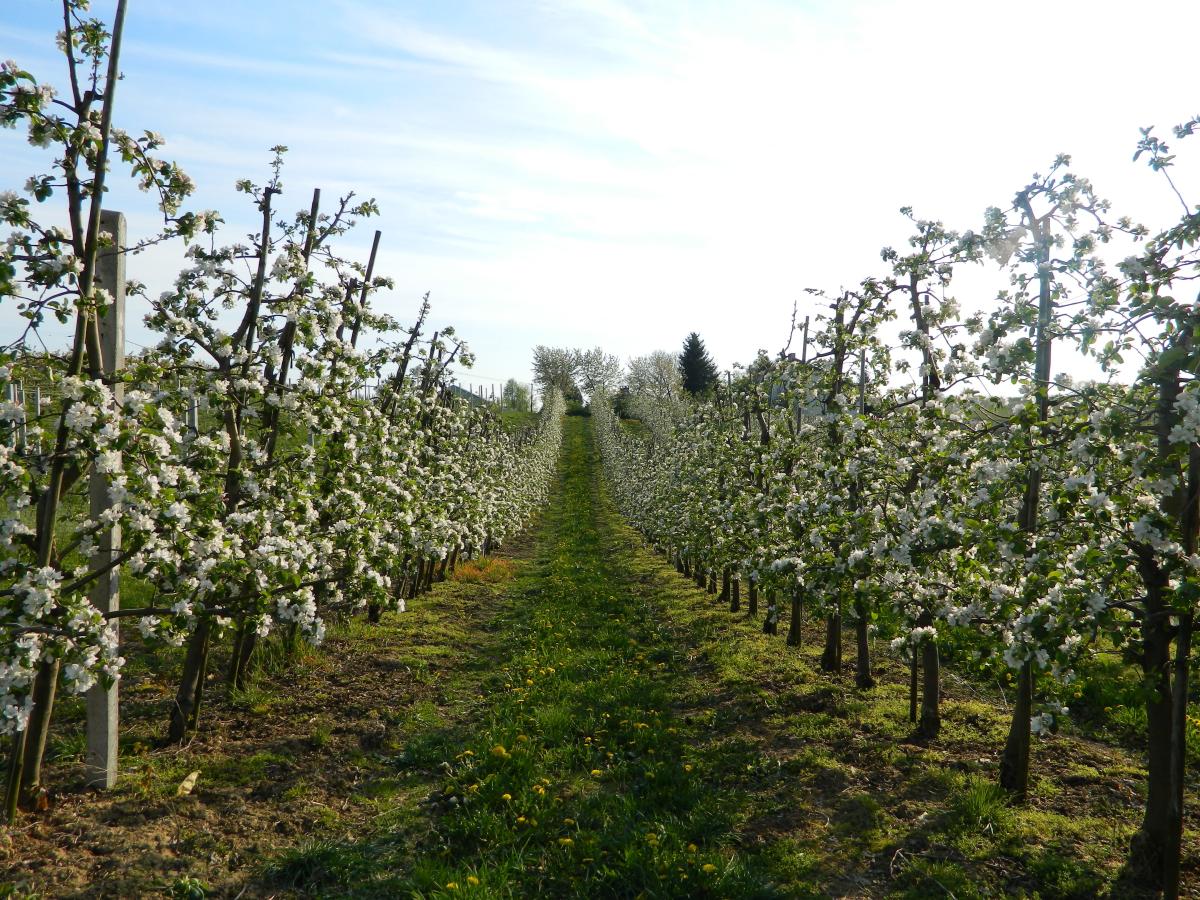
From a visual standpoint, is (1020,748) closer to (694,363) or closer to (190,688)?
(190,688)

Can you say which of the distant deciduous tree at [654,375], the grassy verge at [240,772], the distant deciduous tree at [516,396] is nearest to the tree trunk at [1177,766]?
the grassy verge at [240,772]

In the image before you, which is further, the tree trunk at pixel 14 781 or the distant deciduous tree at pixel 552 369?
the distant deciduous tree at pixel 552 369

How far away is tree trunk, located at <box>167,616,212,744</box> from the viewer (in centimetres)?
745

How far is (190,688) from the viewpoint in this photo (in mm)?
7535

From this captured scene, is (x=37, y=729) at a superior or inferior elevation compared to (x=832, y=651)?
superior

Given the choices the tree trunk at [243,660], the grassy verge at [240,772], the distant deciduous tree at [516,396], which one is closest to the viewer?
the grassy verge at [240,772]

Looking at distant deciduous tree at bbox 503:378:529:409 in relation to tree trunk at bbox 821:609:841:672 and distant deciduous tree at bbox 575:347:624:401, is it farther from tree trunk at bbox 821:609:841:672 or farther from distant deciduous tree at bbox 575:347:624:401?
tree trunk at bbox 821:609:841:672

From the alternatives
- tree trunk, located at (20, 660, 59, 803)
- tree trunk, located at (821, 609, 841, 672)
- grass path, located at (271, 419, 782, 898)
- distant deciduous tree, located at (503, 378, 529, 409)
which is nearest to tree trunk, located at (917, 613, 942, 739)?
tree trunk, located at (821, 609, 841, 672)

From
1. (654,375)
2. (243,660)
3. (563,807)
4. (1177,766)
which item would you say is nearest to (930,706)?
(1177,766)

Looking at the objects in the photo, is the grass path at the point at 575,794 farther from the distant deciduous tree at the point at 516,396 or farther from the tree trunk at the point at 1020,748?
the distant deciduous tree at the point at 516,396

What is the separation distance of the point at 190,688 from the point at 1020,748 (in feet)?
27.1

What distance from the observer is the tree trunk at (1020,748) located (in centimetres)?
692

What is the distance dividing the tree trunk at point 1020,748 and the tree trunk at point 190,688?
800 centimetres

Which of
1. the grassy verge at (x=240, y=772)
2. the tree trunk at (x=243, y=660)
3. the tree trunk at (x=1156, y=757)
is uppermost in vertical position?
the tree trunk at (x=1156, y=757)
